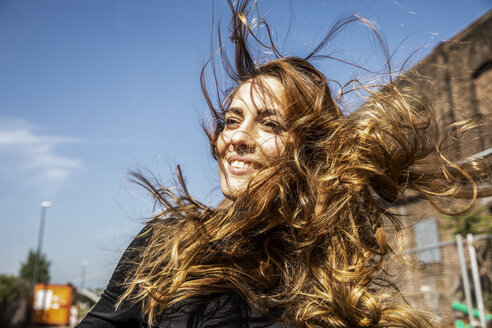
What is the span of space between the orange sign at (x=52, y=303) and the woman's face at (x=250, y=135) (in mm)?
20967

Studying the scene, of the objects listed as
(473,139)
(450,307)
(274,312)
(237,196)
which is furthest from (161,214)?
Result: (450,307)

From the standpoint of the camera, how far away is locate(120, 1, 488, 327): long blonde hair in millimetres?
1656

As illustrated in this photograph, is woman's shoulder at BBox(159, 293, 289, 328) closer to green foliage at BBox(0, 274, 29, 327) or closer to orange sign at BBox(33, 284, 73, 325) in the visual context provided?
orange sign at BBox(33, 284, 73, 325)

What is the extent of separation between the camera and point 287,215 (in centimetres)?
190

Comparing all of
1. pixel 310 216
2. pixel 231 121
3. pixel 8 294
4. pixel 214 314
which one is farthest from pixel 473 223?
pixel 8 294

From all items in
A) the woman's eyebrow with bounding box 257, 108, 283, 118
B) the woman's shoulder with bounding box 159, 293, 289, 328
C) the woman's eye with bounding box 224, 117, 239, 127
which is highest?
the woman's eyebrow with bounding box 257, 108, 283, 118

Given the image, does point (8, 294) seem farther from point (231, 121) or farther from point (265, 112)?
point (265, 112)

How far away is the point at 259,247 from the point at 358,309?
45cm

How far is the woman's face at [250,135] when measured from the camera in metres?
1.89

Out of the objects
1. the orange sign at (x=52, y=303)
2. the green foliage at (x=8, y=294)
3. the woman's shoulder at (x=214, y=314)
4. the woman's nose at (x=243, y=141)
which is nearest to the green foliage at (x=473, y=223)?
the woman's nose at (x=243, y=141)

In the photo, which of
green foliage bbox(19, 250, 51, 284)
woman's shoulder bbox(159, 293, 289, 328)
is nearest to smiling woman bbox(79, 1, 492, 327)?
woman's shoulder bbox(159, 293, 289, 328)

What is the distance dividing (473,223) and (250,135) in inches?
274

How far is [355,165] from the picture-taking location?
207 centimetres

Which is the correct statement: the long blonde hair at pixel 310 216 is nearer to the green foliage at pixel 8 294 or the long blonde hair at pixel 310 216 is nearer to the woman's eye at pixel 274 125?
the woman's eye at pixel 274 125
